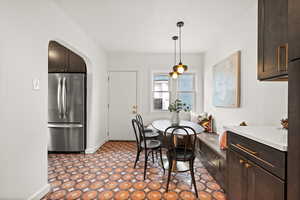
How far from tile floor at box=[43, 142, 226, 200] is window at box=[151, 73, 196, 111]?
6.09 feet

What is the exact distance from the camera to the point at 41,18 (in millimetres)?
1889

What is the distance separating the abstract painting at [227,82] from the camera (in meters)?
2.54

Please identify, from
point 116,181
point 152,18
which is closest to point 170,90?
point 152,18

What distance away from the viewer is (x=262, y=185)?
3.66ft

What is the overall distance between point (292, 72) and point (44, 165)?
8.96ft

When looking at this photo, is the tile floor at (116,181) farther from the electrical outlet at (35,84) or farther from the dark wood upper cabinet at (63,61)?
the dark wood upper cabinet at (63,61)

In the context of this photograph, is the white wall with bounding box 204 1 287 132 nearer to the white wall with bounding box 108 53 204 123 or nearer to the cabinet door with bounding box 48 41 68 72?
the white wall with bounding box 108 53 204 123

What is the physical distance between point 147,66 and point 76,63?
196 cm

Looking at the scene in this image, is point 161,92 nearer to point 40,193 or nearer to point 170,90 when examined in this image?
point 170,90

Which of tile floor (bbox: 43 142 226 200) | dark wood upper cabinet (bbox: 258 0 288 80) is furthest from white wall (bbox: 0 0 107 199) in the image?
dark wood upper cabinet (bbox: 258 0 288 80)

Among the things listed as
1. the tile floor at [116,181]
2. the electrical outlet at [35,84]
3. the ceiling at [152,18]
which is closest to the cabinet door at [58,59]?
the ceiling at [152,18]

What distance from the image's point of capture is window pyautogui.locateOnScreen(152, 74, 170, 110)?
177 inches

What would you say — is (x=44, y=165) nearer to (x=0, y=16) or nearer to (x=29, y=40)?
(x=29, y=40)

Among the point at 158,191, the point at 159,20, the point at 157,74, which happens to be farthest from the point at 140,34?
the point at 158,191
